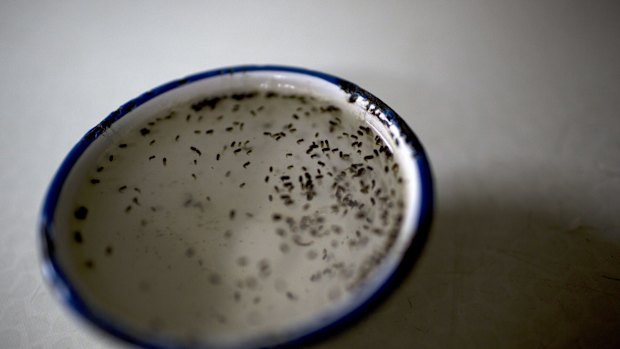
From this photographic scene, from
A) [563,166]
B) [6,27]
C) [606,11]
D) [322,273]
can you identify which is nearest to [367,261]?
[322,273]

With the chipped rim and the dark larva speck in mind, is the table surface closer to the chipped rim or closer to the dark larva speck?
the chipped rim

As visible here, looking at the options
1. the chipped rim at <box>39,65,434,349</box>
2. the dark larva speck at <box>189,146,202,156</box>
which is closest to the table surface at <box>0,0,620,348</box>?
the chipped rim at <box>39,65,434,349</box>

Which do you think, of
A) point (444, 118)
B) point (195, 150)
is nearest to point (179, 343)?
point (195, 150)

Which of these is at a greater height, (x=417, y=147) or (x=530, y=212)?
(x=417, y=147)

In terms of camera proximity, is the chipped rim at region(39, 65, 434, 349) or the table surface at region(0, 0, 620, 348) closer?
the chipped rim at region(39, 65, 434, 349)

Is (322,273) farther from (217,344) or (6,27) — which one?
(6,27)

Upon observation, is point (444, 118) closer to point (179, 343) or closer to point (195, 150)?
point (195, 150)

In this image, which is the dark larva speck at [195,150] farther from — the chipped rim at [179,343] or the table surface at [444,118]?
the table surface at [444,118]

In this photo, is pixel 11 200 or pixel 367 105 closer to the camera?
pixel 367 105

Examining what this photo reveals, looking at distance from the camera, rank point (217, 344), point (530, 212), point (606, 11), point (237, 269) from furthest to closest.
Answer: point (606, 11) < point (530, 212) < point (237, 269) < point (217, 344)
